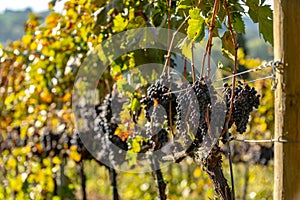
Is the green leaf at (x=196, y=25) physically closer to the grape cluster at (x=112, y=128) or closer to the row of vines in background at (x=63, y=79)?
the row of vines in background at (x=63, y=79)

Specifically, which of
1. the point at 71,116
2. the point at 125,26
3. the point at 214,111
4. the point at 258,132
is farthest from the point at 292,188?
the point at 258,132

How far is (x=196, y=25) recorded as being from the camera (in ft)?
7.02

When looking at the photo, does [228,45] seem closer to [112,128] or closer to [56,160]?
[112,128]

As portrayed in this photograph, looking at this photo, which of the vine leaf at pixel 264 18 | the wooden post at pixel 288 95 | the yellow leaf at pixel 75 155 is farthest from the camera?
the yellow leaf at pixel 75 155

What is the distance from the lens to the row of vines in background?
296 cm

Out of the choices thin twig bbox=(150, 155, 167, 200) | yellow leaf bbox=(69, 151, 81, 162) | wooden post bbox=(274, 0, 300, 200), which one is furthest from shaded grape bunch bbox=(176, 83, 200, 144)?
yellow leaf bbox=(69, 151, 81, 162)

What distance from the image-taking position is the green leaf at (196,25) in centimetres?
213

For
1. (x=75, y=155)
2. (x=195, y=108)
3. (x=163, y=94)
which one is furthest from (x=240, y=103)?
(x=75, y=155)

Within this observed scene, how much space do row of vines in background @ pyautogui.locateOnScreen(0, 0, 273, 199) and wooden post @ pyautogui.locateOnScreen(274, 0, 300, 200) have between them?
1.50ft

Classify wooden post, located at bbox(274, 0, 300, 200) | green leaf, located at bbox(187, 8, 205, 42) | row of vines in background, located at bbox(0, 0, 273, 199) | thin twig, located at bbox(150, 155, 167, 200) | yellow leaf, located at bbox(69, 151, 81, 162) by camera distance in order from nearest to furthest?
wooden post, located at bbox(274, 0, 300, 200), green leaf, located at bbox(187, 8, 205, 42), row of vines in background, located at bbox(0, 0, 273, 199), thin twig, located at bbox(150, 155, 167, 200), yellow leaf, located at bbox(69, 151, 81, 162)

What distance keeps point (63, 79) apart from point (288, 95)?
3549mm

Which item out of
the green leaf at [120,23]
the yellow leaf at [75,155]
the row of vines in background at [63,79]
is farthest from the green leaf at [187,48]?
the yellow leaf at [75,155]

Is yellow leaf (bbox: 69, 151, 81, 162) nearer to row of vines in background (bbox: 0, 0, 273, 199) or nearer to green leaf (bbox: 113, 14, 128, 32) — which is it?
row of vines in background (bbox: 0, 0, 273, 199)

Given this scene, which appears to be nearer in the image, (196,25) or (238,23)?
(196,25)
